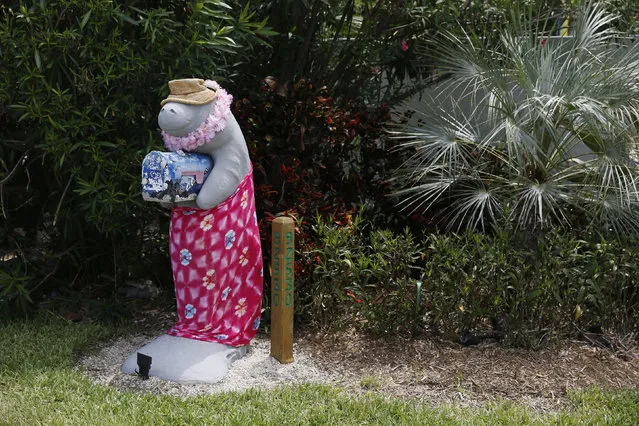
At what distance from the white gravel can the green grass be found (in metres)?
0.14

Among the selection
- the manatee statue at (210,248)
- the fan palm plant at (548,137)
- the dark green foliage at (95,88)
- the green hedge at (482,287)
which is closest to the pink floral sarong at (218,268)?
the manatee statue at (210,248)

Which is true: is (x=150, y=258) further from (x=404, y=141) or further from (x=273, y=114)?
(x=404, y=141)

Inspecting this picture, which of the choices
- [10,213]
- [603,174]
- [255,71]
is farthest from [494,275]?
[10,213]

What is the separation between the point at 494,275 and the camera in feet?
15.6

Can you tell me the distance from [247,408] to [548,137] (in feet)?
8.35

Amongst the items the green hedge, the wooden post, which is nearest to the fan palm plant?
the green hedge

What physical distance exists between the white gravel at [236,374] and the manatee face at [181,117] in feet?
4.33

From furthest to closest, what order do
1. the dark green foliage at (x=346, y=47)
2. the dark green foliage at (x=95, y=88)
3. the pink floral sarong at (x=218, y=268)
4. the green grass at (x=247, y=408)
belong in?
the dark green foliage at (x=346, y=47) < the dark green foliage at (x=95, y=88) < the pink floral sarong at (x=218, y=268) < the green grass at (x=247, y=408)

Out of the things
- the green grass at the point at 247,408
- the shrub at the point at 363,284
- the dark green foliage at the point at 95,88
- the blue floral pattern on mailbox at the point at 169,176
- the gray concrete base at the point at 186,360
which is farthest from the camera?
the shrub at the point at 363,284

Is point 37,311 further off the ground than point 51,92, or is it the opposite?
point 51,92

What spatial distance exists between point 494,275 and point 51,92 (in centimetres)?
275

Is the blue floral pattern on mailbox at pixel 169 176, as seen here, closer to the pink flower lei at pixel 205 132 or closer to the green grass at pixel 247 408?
the pink flower lei at pixel 205 132

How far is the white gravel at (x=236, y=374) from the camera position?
438cm

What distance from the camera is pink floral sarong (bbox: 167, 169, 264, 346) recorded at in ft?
14.9
